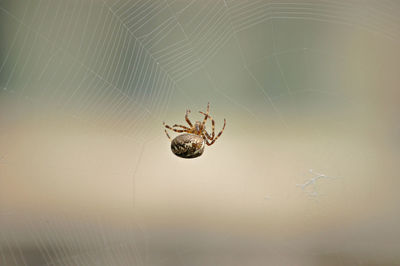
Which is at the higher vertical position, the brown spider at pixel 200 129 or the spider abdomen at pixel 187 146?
the brown spider at pixel 200 129

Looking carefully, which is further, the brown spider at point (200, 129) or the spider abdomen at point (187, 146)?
the brown spider at point (200, 129)

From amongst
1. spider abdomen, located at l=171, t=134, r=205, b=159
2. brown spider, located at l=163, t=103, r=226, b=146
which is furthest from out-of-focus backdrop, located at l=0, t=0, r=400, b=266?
spider abdomen, located at l=171, t=134, r=205, b=159

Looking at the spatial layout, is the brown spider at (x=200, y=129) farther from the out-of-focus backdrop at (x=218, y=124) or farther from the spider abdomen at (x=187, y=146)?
the spider abdomen at (x=187, y=146)

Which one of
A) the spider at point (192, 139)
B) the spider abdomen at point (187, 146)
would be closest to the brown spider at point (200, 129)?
the spider at point (192, 139)

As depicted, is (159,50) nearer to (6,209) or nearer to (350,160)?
(6,209)

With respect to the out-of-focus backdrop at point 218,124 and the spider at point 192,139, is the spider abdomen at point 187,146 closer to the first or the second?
the spider at point 192,139

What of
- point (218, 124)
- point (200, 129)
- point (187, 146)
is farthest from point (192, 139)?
point (218, 124)
